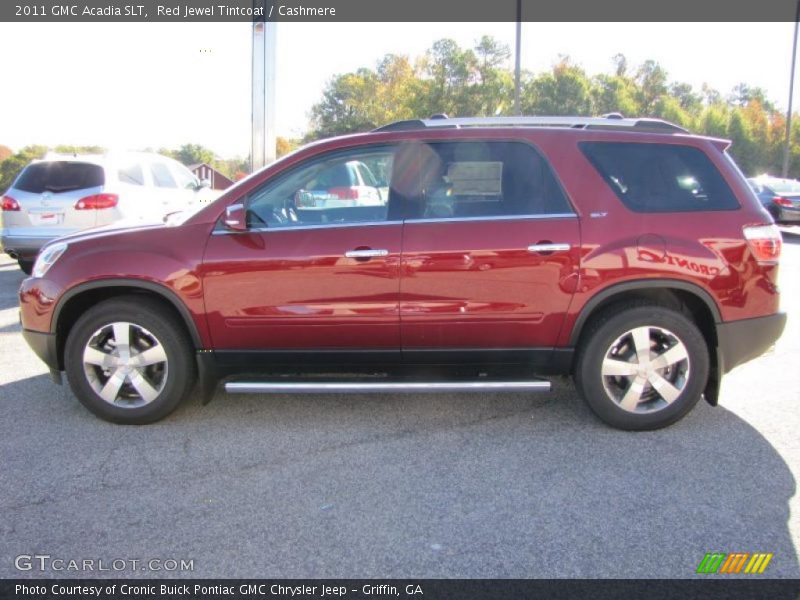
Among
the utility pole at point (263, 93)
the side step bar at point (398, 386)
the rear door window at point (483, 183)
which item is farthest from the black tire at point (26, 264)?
Result: the rear door window at point (483, 183)

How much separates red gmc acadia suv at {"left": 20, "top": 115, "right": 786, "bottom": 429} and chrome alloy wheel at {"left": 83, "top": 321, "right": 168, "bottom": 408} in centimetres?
1

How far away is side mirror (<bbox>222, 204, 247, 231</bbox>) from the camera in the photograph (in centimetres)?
404

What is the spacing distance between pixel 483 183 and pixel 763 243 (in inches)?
67.8

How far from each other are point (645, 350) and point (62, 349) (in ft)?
12.2

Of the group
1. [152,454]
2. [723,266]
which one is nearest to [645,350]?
[723,266]

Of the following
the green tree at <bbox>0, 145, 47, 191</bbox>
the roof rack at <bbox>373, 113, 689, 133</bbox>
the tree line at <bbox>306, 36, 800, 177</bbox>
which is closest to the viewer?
the roof rack at <bbox>373, 113, 689, 133</bbox>

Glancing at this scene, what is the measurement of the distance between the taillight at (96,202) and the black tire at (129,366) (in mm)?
5195

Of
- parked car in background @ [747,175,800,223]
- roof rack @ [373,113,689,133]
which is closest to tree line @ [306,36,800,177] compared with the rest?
parked car in background @ [747,175,800,223]

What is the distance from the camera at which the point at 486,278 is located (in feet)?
13.1

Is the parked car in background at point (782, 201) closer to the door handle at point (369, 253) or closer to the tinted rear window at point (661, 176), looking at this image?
the tinted rear window at point (661, 176)

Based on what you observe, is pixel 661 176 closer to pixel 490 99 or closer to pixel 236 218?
pixel 236 218

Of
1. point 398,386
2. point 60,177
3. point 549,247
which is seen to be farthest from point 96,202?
point 549,247

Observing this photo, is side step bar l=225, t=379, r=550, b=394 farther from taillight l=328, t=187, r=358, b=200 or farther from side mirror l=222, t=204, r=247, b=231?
taillight l=328, t=187, r=358, b=200

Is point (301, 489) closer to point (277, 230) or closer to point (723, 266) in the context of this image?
point (277, 230)
